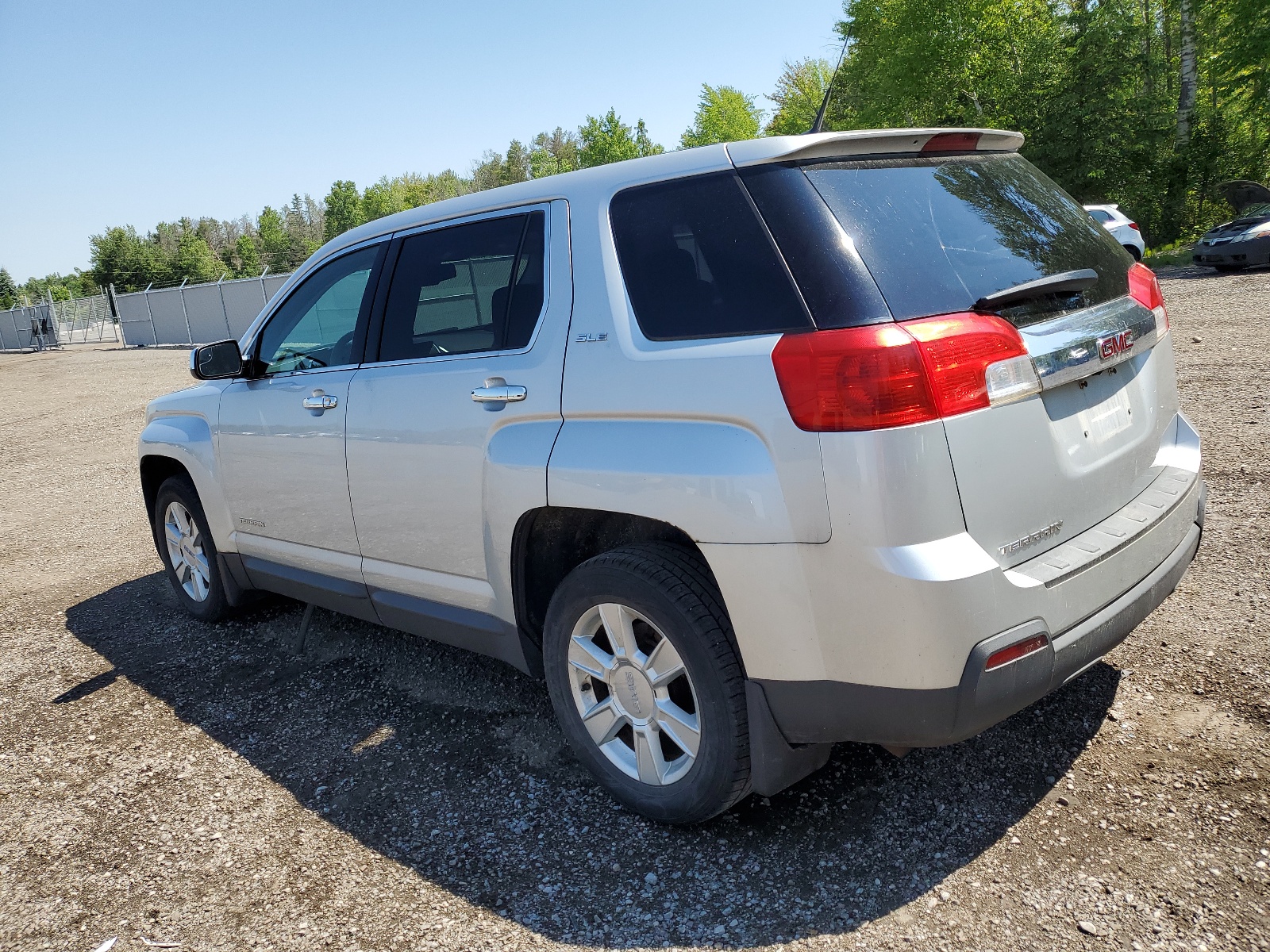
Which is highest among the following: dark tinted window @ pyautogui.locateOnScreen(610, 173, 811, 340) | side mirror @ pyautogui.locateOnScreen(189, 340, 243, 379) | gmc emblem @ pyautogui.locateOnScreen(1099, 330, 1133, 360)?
dark tinted window @ pyautogui.locateOnScreen(610, 173, 811, 340)

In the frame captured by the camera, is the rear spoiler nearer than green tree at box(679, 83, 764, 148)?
Yes

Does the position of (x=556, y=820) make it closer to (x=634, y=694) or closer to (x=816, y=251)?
(x=634, y=694)

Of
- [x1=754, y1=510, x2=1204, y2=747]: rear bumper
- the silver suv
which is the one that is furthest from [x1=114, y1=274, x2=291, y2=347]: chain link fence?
[x1=754, y1=510, x2=1204, y2=747]: rear bumper

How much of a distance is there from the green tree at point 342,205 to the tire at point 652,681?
117 metres

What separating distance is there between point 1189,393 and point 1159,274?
1444cm

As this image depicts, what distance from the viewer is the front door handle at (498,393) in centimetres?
302

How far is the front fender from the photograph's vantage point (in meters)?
4.67

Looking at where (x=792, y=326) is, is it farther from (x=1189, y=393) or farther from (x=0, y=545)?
(x=0, y=545)

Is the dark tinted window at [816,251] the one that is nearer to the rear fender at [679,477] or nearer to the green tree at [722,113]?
the rear fender at [679,477]

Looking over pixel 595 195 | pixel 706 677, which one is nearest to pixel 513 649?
pixel 706 677

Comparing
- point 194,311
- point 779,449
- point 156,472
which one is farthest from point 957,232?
point 194,311

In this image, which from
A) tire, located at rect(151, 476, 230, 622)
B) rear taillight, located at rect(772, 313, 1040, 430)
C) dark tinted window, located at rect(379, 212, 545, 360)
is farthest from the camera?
tire, located at rect(151, 476, 230, 622)

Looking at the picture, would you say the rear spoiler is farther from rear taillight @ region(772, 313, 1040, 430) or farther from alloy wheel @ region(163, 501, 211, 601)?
alloy wheel @ region(163, 501, 211, 601)

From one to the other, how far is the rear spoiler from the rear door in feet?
0.13
